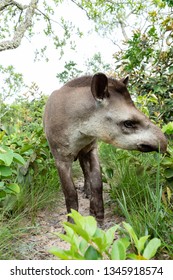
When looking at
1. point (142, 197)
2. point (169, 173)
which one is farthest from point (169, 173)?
point (142, 197)

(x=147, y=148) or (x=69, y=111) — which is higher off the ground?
(x=69, y=111)

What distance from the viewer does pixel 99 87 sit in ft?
8.59

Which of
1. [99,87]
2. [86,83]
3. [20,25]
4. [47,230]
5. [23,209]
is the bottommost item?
[47,230]

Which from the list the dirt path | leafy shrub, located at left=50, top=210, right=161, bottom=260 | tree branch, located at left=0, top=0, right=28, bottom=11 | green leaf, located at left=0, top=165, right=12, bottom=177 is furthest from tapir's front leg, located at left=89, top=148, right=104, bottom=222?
tree branch, located at left=0, top=0, right=28, bottom=11

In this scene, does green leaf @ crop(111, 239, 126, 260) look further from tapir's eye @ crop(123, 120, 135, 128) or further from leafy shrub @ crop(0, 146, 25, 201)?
tapir's eye @ crop(123, 120, 135, 128)

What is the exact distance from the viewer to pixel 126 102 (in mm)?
2656

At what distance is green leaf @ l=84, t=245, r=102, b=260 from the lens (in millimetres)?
1094

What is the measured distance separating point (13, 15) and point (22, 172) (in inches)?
361

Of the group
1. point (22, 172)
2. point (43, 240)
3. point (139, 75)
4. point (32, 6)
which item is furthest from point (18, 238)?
point (32, 6)

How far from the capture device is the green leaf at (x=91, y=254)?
1.09 meters

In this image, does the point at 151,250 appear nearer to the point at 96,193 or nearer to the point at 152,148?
the point at 152,148

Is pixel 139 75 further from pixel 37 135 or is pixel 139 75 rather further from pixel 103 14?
pixel 103 14

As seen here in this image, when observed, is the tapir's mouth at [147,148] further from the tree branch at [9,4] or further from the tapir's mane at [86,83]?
the tree branch at [9,4]

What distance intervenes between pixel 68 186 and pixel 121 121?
29.3 inches
